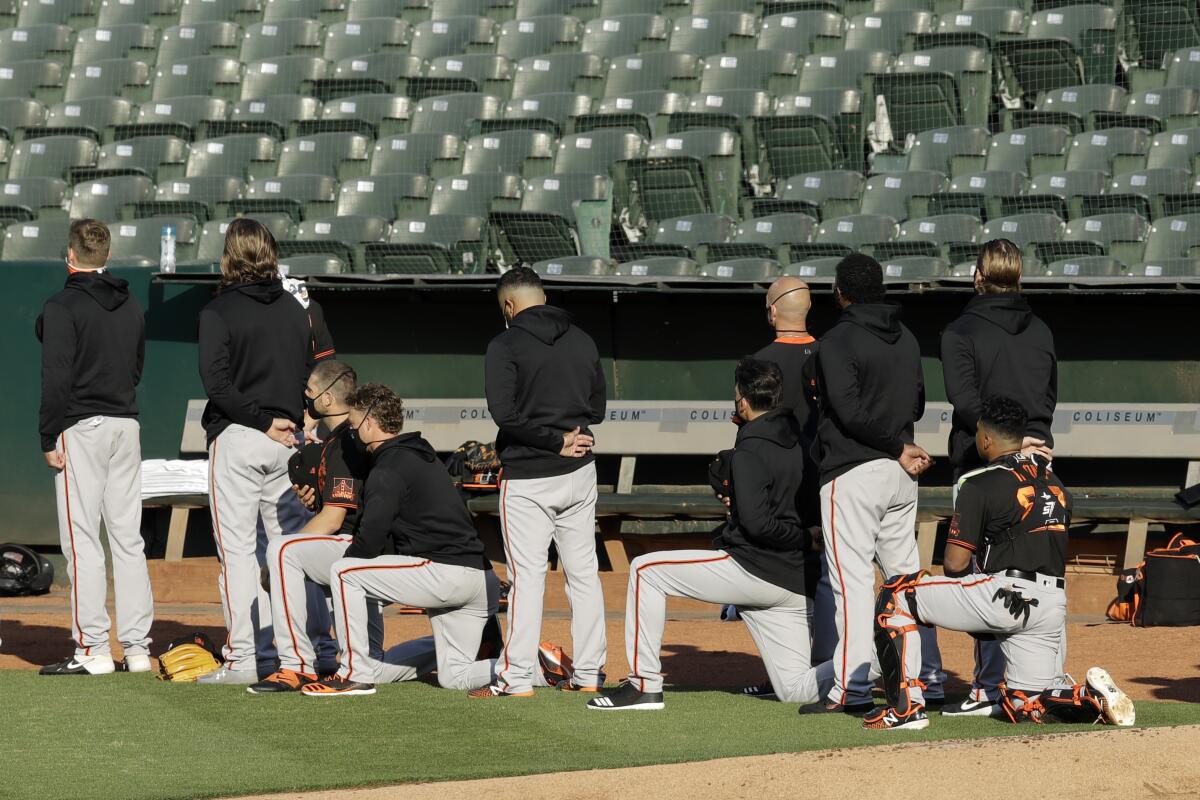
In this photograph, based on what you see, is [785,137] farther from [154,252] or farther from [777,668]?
[777,668]

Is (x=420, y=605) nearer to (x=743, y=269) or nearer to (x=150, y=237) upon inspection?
(x=743, y=269)

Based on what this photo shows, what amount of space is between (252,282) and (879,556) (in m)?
2.55

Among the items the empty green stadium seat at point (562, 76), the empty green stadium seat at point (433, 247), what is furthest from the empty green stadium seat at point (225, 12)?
the empty green stadium seat at point (433, 247)

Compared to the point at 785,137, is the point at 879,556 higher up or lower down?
lower down

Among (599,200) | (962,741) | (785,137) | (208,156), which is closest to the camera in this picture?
(962,741)

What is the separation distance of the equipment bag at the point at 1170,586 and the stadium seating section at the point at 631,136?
2676 mm

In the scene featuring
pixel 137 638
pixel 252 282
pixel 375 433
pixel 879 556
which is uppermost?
pixel 252 282

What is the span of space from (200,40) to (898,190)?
757cm

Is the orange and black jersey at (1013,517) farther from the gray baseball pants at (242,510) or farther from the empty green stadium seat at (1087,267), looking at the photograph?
the empty green stadium seat at (1087,267)

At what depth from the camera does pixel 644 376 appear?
9.91 m

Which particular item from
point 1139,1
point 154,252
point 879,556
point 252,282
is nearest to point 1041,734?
point 879,556

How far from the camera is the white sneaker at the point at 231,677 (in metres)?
5.98

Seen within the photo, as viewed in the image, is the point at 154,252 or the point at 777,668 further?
the point at 154,252

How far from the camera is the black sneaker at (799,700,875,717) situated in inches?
204
